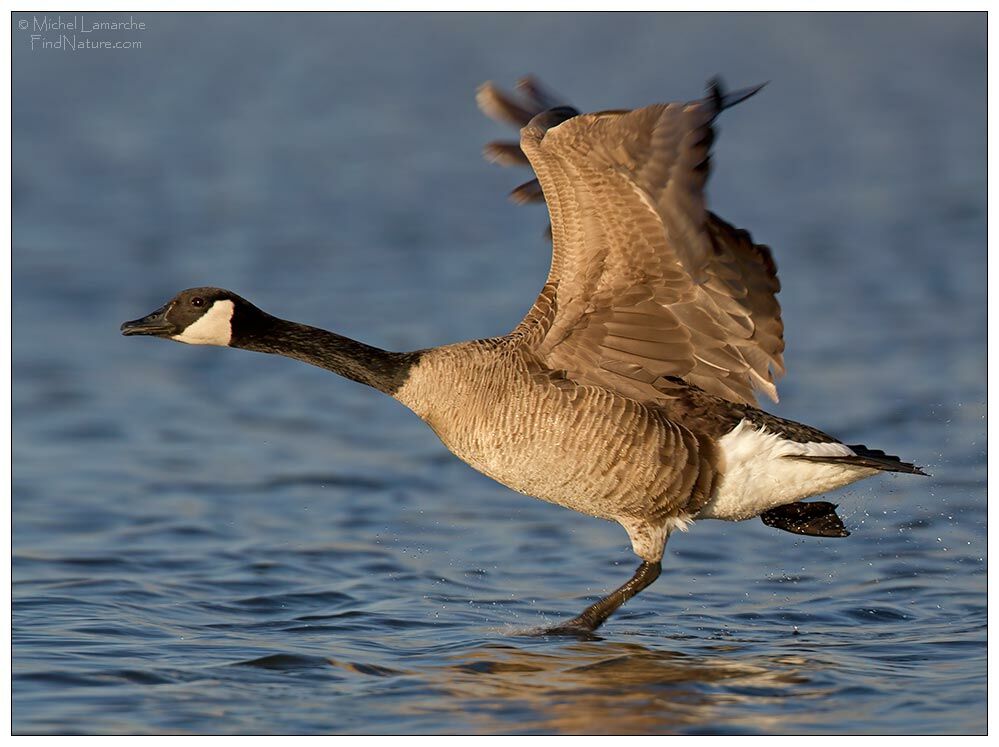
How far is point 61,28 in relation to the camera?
57.8 feet

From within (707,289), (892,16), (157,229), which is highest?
(892,16)

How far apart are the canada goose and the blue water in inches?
26.9

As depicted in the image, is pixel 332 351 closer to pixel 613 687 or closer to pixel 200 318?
pixel 200 318

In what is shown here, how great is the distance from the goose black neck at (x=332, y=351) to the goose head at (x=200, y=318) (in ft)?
0.19

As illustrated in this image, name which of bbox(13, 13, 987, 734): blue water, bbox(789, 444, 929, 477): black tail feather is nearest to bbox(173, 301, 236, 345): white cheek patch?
bbox(13, 13, 987, 734): blue water

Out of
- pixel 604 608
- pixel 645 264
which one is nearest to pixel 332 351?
pixel 645 264

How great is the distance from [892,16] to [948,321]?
955 cm

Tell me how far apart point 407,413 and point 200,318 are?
158 inches

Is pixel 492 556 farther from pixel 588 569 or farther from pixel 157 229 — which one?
pixel 157 229

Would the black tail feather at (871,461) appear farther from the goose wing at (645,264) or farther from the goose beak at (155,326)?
the goose beak at (155,326)

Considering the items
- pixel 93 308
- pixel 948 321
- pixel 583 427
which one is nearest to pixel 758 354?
pixel 583 427

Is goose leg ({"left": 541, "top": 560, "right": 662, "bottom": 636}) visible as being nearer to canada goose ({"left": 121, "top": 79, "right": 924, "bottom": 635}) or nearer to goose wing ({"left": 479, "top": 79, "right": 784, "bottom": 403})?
canada goose ({"left": 121, "top": 79, "right": 924, "bottom": 635})

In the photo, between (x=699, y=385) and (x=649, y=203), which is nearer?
(x=649, y=203)

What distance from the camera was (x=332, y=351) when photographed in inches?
294
